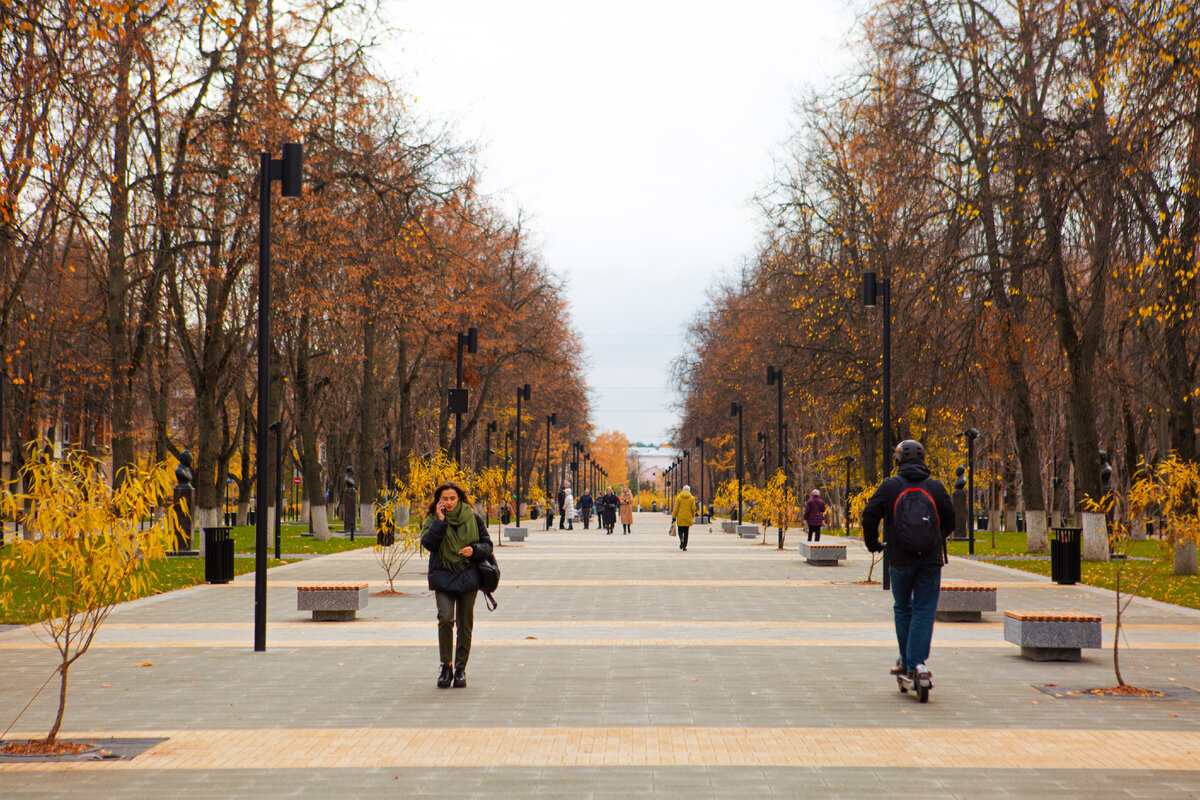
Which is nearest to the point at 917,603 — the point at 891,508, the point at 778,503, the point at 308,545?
the point at 891,508

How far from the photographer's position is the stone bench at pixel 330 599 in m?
14.2

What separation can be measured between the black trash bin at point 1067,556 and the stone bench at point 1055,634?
880cm

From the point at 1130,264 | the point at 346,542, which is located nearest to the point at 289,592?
the point at 1130,264

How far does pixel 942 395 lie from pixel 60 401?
29.6 m

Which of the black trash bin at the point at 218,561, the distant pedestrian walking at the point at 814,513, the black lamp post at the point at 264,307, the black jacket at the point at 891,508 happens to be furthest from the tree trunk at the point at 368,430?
the black jacket at the point at 891,508

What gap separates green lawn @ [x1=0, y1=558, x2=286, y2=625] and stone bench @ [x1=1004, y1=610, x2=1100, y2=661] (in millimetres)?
8460

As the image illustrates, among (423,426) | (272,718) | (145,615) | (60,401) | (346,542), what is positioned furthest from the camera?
(423,426)

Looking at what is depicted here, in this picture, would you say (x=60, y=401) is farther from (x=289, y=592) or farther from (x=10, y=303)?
(x=289, y=592)

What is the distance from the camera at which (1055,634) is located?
431 inches

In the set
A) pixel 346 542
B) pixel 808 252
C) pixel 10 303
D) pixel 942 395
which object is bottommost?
pixel 346 542

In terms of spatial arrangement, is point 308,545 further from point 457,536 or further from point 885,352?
point 457,536

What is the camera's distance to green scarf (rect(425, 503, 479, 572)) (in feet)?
31.5

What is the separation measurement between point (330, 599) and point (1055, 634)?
8066 mm

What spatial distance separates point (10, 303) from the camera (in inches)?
834
